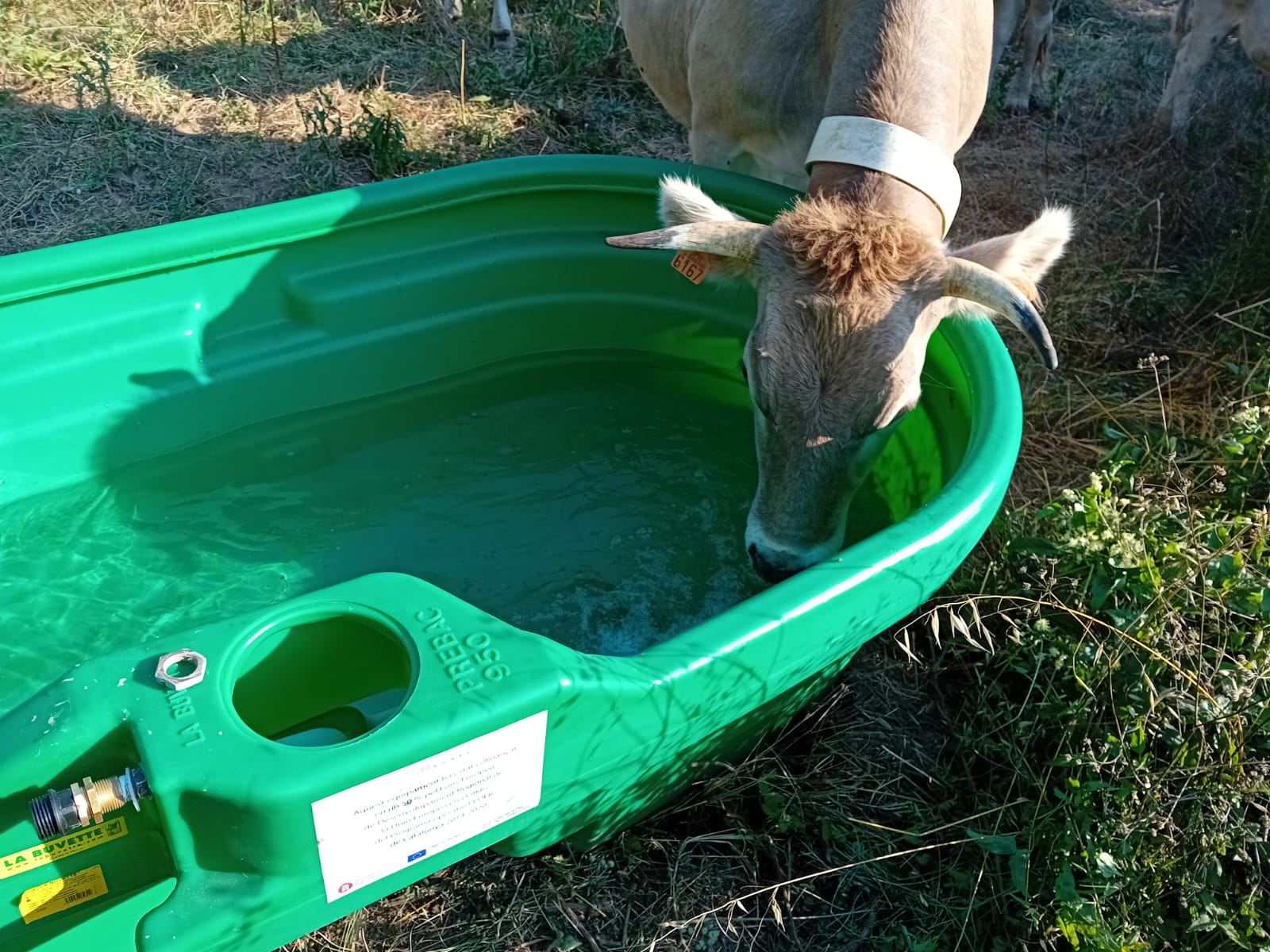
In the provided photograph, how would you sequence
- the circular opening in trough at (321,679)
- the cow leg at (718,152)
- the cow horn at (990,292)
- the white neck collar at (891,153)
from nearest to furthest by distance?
the circular opening in trough at (321,679) < the cow horn at (990,292) < the white neck collar at (891,153) < the cow leg at (718,152)

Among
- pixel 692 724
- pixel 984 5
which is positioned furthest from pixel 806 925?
pixel 984 5

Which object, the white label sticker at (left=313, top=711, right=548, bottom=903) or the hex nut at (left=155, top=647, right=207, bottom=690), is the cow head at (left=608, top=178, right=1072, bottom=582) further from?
the hex nut at (left=155, top=647, right=207, bottom=690)

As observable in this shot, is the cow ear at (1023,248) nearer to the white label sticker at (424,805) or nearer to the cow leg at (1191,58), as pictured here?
the white label sticker at (424,805)

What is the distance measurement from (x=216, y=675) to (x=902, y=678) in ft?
6.11

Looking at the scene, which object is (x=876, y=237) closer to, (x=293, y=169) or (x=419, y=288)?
(x=419, y=288)

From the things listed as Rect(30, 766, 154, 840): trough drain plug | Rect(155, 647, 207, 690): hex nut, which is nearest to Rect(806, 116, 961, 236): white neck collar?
Rect(155, 647, 207, 690): hex nut

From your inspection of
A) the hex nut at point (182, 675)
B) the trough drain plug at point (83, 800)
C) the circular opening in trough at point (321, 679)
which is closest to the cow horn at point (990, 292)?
the circular opening in trough at point (321, 679)

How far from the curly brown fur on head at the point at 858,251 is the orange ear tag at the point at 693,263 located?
278 mm

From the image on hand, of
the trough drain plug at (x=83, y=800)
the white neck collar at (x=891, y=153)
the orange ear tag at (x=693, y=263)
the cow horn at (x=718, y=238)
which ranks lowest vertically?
the trough drain plug at (x=83, y=800)

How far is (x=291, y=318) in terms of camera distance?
3482mm

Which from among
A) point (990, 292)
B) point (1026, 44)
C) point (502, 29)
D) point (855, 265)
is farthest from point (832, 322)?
point (1026, 44)

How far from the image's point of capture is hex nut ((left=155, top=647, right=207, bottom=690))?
161cm

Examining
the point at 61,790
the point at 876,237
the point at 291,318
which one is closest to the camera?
the point at 61,790

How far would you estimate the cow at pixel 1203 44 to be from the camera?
213 inches
